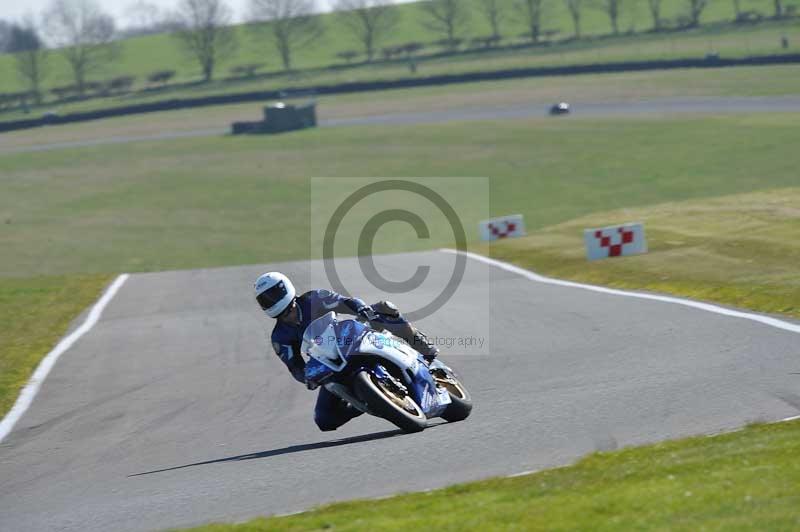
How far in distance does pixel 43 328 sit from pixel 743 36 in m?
83.5

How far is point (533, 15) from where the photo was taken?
125875mm

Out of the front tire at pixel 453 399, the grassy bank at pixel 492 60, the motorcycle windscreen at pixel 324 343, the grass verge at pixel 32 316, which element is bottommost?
the grass verge at pixel 32 316

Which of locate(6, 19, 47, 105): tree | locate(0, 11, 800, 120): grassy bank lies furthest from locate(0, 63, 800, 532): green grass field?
locate(6, 19, 47, 105): tree

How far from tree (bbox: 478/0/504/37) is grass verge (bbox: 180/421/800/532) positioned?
410 ft

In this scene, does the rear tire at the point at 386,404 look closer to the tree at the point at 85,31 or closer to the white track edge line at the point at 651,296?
the white track edge line at the point at 651,296

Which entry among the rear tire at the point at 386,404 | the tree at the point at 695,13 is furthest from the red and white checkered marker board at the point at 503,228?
the tree at the point at 695,13

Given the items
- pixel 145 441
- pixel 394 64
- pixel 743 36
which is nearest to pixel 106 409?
pixel 145 441

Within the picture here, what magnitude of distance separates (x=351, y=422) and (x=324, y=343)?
171 cm

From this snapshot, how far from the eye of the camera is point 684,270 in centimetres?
1919

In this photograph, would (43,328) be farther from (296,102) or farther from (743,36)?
(743,36)

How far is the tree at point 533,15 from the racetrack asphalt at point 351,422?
343 feet

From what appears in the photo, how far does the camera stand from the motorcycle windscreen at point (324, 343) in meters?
9.30

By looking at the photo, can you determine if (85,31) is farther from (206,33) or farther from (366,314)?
(366,314)

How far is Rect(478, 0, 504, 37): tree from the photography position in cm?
13300
